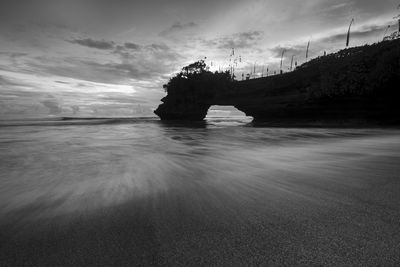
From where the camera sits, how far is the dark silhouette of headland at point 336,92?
55.7ft

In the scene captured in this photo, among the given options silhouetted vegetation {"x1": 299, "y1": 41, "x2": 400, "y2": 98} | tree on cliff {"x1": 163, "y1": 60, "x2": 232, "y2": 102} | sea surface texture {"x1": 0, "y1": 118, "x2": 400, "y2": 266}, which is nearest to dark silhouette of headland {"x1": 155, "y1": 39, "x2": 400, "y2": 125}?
silhouetted vegetation {"x1": 299, "y1": 41, "x2": 400, "y2": 98}

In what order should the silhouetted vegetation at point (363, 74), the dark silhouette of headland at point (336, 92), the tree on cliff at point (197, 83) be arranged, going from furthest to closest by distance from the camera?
the tree on cliff at point (197, 83)
the dark silhouette of headland at point (336, 92)
the silhouetted vegetation at point (363, 74)

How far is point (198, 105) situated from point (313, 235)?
44105mm

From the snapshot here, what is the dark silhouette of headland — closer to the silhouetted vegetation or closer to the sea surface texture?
the silhouetted vegetation

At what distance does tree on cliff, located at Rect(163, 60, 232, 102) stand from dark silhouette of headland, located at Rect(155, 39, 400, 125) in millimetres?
3911

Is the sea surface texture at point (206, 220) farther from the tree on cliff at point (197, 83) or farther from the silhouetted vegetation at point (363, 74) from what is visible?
the tree on cliff at point (197, 83)

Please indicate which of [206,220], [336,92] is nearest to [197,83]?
[336,92]

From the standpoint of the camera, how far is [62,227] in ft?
6.07

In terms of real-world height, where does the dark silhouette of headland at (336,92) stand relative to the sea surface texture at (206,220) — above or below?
above

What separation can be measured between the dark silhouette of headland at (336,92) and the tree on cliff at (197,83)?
3.91 meters

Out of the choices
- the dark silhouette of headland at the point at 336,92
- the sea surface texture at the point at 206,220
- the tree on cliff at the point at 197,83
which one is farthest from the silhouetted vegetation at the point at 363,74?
the tree on cliff at the point at 197,83

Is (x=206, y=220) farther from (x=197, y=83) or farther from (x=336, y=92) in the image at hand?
(x=197, y=83)

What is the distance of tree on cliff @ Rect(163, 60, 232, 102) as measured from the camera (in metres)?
42.4

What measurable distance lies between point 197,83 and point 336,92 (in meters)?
28.4
